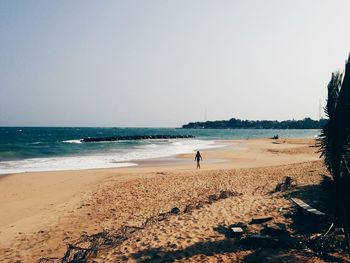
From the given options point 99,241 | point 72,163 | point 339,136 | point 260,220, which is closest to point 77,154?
point 72,163

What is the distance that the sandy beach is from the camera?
8266 mm

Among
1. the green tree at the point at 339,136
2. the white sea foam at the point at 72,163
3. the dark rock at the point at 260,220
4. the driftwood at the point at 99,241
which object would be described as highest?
the green tree at the point at 339,136

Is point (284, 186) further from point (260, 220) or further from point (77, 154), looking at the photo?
point (77, 154)

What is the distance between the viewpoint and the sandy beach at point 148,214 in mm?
8266

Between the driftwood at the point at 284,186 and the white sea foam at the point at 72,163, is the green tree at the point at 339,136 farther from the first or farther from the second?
the white sea foam at the point at 72,163

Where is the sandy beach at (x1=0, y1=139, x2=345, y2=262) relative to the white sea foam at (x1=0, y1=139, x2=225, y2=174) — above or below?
above

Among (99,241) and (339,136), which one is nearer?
(339,136)

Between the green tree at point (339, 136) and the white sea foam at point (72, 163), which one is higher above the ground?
the green tree at point (339, 136)

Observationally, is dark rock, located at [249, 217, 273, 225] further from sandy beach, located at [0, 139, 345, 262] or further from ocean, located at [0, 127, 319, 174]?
ocean, located at [0, 127, 319, 174]

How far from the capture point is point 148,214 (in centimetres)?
1268

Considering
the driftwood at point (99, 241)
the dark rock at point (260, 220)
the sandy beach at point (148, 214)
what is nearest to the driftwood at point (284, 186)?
the sandy beach at point (148, 214)

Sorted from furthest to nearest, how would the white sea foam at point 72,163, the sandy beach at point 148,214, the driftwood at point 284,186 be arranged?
the white sea foam at point 72,163, the driftwood at point 284,186, the sandy beach at point 148,214

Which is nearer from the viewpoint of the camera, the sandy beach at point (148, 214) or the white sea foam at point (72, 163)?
the sandy beach at point (148, 214)

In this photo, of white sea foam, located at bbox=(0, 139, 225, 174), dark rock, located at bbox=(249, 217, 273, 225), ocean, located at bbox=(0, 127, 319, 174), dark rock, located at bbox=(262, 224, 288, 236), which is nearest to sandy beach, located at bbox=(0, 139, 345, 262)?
dark rock, located at bbox=(249, 217, 273, 225)
